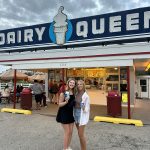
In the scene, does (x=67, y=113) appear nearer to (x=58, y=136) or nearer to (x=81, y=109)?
(x=81, y=109)

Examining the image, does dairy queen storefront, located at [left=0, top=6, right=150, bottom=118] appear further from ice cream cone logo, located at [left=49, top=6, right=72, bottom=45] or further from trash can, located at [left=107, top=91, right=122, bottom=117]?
trash can, located at [left=107, top=91, right=122, bottom=117]

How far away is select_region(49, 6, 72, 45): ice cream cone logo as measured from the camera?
13195mm

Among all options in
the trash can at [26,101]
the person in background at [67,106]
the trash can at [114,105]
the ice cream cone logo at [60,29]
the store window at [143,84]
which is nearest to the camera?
the person in background at [67,106]

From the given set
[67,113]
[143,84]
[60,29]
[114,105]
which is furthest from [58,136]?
[143,84]

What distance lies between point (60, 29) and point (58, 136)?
6.88 metres

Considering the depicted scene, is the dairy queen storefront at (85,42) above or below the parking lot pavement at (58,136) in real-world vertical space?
above

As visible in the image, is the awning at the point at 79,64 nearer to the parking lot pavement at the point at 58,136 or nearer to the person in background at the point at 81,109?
the parking lot pavement at the point at 58,136

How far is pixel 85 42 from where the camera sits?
12.9 m

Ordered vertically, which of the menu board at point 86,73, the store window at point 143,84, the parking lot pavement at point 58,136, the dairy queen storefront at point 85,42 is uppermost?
the dairy queen storefront at point 85,42

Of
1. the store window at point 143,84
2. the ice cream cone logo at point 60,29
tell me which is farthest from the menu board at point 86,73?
the store window at point 143,84

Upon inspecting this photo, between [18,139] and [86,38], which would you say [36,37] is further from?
[18,139]

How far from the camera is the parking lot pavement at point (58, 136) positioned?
6824 millimetres

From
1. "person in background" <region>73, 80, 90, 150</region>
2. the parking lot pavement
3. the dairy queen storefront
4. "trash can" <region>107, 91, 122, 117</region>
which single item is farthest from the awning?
"person in background" <region>73, 80, 90, 150</region>

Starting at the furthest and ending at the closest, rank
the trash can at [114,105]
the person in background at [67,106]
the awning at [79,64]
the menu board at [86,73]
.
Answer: the menu board at [86,73], the trash can at [114,105], the awning at [79,64], the person in background at [67,106]
